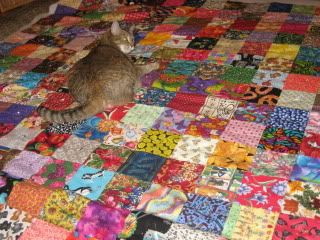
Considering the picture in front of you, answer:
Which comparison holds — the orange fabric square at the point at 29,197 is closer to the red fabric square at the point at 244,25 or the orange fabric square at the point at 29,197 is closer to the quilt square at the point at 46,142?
the quilt square at the point at 46,142

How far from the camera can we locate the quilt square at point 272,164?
1.65 metres

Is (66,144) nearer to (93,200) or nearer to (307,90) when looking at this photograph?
(93,200)

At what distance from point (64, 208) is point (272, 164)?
2.80 ft

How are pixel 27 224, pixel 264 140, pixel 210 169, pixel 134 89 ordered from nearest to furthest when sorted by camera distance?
pixel 27 224 → pixel 210 169 → pixel 264 140 → pixel 134 89

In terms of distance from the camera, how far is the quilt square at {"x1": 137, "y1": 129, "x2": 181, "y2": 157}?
71.6 inches

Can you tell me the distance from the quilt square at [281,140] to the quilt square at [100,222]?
695 mm

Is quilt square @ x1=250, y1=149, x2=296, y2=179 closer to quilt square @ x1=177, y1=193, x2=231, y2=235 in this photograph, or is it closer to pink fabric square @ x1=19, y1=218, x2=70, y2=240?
quilt square @ x1=177, y1=193, x2=231, y2=235

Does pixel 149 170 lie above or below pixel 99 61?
below

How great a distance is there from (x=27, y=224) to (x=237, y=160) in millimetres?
874

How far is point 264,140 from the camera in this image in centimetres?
182

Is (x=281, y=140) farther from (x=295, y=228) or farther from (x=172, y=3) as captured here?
(x=172, y=3)

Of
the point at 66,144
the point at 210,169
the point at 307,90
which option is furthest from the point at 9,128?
the point at 307,90

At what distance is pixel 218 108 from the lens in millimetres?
2066

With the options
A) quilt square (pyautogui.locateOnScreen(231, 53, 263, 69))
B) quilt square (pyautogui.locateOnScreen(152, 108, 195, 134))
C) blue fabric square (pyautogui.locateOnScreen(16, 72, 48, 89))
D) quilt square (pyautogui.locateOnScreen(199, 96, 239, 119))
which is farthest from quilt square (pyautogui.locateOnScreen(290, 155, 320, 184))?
blue fabric square (pyautogui.locateOnScreen(16, 72, 48, 89))
